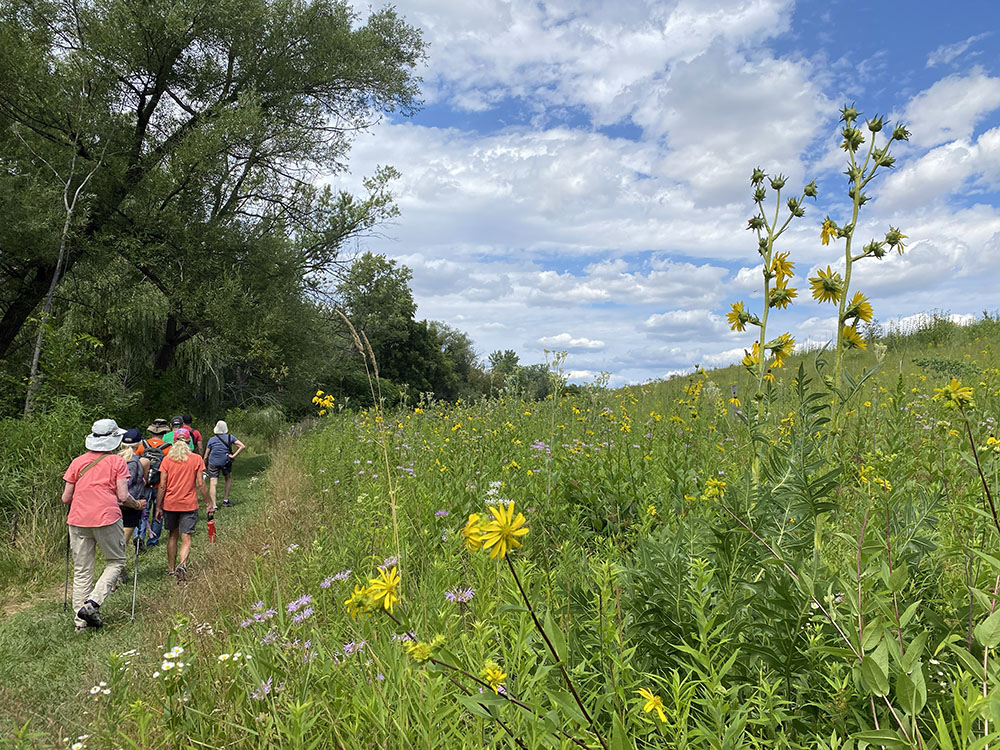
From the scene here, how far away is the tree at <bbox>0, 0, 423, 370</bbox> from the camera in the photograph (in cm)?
1112

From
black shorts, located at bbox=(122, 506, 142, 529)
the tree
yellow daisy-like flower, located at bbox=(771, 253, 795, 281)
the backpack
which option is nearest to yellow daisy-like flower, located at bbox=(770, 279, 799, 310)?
yellow daisy-like flower, located at bbox=(771, 253, 795, 281)

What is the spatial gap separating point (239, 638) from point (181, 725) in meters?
0.62

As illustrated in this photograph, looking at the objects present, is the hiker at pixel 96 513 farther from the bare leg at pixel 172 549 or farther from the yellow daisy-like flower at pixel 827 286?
the yellow daisy-like flower at pixel 827 286

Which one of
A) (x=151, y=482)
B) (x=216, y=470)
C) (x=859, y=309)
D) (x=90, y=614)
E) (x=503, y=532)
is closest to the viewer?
(x=503, y=532)

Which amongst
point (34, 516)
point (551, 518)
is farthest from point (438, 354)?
point (551, 518)

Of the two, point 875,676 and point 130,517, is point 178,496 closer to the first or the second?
point 130,517

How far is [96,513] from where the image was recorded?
218 inches

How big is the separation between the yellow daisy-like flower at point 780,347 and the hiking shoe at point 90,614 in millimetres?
6221

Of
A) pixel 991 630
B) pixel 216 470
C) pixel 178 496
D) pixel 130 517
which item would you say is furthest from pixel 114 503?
pixel 991 630

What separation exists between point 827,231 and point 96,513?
640 cm

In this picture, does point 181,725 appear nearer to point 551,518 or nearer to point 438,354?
point 551,518

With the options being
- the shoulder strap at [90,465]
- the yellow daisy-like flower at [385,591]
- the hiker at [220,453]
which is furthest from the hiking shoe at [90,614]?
the yellow daisy-like flower at [385,591]

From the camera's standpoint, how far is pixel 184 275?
1288 cm

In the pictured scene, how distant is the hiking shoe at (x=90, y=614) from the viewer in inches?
209
